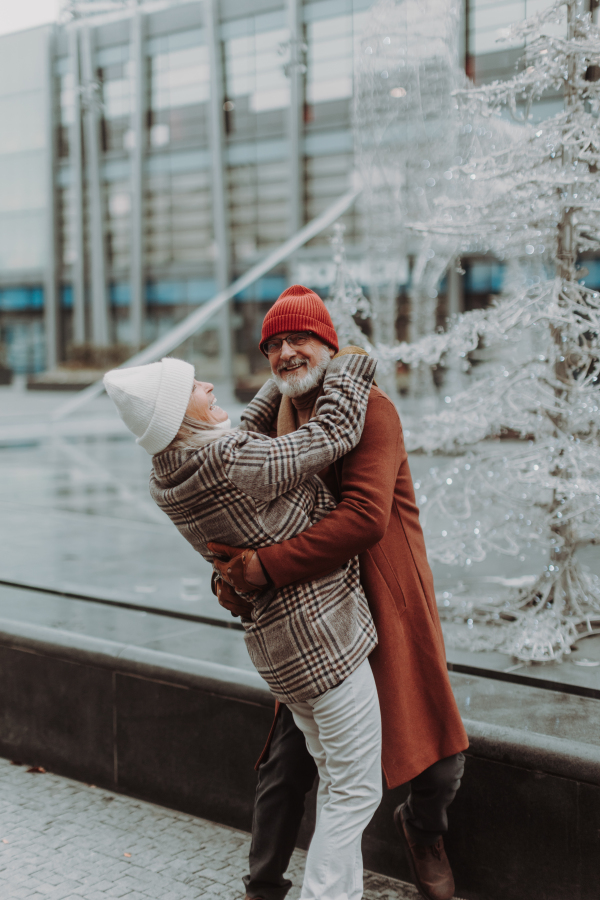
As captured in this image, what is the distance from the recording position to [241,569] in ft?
6.89

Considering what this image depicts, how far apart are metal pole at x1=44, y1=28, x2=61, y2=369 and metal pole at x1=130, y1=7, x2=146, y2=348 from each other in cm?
406

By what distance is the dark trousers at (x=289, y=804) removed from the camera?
2438 millimetres

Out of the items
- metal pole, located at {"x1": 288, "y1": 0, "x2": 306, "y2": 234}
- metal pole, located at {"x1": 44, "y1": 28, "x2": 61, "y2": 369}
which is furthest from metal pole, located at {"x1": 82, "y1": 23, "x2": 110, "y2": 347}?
metal pole, located at {"x1": 288, "y1": 0, "x2": 306, "y2": 234}

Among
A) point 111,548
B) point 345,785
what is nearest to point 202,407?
point 345,785

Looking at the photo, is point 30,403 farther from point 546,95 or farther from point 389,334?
point 546,95

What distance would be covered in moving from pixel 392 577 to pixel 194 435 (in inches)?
24.8

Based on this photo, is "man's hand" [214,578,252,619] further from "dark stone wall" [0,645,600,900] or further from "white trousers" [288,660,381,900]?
"dark stone wall" [0,645,600,900]

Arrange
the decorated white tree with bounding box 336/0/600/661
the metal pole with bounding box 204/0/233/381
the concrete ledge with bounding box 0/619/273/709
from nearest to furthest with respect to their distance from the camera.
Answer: the concrete ledge with bounding box 0/619/273/709 < the decorated white tree with bounding box 336/0/600/661 < the metal pole with bounding box 204/0/233/381

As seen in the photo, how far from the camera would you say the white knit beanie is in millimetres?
2125

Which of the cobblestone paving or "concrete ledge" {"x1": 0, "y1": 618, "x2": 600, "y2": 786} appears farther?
the cobblestone paving

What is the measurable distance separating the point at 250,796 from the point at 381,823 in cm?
55

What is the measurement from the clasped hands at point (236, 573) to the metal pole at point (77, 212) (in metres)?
32.5

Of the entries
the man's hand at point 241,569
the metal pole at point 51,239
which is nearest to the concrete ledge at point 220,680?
the man's hand at point 241,569

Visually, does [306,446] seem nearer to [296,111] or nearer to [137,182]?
[296,111]
